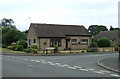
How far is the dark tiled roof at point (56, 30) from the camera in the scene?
40641 mm

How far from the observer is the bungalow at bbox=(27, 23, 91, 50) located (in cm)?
3991

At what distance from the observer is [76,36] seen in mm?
43344

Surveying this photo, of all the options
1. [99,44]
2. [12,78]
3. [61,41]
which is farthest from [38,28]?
[12,78]

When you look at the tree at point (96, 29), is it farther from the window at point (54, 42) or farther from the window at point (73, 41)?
the window at point (54, 42)

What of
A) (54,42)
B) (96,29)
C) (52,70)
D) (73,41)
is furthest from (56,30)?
(96,29)

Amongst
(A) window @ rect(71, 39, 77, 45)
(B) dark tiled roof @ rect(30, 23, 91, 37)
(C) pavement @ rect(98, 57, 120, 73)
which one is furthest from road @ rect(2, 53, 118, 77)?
(A) window @ rect(71, 39, 77, 45)

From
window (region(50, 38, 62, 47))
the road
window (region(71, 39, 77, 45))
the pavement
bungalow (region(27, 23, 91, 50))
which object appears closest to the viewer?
the road

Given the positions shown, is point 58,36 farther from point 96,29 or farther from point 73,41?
point 96,29

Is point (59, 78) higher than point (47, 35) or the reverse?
the reverse

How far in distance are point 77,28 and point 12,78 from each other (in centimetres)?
3617

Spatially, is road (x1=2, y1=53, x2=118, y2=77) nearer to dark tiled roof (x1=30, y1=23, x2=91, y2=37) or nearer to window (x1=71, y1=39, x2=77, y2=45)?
dark tiled roof (x1=30, y1=23, x2=91, y2=37)

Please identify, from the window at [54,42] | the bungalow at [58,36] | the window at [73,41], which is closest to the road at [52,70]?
the bungalow at [58,36]

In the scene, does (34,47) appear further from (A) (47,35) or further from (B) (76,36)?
(B) (76,36)

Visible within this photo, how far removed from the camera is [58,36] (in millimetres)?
41094
